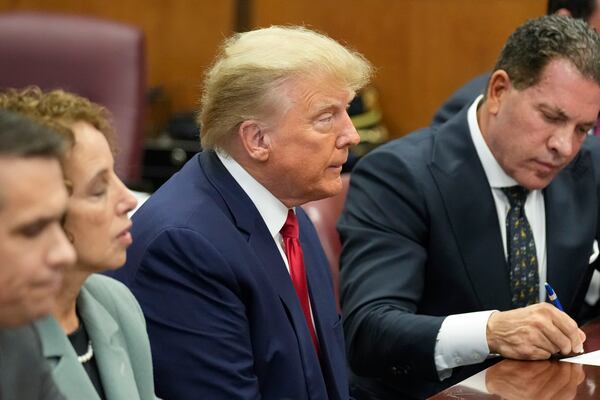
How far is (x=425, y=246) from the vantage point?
8.50 feet

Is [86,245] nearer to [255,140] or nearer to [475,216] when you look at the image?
[255,140]

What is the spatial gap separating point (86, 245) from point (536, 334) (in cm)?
93

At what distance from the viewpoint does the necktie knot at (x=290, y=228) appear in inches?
88.1

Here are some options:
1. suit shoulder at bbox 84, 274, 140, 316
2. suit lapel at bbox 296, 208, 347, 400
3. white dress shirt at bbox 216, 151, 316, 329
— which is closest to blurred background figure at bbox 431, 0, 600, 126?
suit lapel at bbox 296, 208, 347, 400

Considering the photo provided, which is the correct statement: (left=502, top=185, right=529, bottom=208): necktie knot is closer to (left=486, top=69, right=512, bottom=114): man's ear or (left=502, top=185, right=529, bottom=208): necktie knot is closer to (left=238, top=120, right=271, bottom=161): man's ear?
(left=486, top=69, right=512, bottom=114): man's ear

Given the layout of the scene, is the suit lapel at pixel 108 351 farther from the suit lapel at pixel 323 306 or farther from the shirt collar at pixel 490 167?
the shirt collar at pixel 490 167

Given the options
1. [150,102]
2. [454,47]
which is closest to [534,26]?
[454,47]

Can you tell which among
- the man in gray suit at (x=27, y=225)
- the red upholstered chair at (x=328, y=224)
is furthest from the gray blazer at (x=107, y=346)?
the red upholstered chair at (x=328, y=224)

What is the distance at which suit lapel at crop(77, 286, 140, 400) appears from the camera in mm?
1736

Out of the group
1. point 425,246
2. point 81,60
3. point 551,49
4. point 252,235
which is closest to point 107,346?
point 252,235

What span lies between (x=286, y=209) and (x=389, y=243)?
1.33 ft

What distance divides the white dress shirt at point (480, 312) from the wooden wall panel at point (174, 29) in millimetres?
3082

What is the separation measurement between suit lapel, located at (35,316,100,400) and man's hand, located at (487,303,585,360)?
88 centimetres

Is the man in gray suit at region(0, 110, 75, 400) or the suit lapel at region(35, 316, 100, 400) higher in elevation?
the man in gray suit at region(0, 110, 75, 400)
